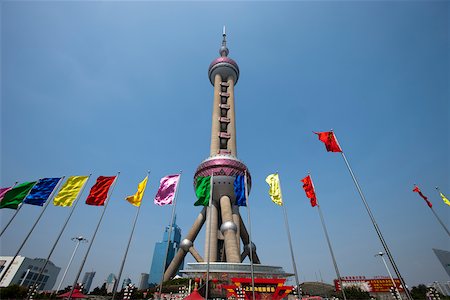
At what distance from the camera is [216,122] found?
54.9m

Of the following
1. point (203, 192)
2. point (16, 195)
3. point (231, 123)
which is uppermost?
point (231, 123)

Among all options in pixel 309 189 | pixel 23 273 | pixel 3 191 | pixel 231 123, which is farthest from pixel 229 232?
pixel 23 273

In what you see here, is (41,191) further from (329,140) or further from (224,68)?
(224,68)

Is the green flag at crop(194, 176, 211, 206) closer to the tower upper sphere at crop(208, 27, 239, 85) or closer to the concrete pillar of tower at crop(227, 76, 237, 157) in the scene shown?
the concrete pillar of tower at crop(227, 76, 237, 157)

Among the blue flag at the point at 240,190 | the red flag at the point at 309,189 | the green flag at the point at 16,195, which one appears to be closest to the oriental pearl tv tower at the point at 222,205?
the blue flag at the point at 240,190

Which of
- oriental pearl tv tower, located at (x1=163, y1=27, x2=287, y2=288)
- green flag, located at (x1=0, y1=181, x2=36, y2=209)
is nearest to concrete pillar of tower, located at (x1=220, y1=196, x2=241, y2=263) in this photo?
oriental pearl tv tower, located at (x1=163, y1=27, x2=287, y2=288)

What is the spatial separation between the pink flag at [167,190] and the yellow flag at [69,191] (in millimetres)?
6991

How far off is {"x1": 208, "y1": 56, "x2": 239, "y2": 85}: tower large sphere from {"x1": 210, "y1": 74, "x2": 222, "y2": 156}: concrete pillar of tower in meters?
1.66

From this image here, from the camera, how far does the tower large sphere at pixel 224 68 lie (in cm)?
6312

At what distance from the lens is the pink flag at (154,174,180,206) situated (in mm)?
21125

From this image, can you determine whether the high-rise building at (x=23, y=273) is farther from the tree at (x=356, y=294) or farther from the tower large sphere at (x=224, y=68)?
the tree at (x=356, y=294)

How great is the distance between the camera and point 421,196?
2550 centimetres

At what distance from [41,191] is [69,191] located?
2502 mm

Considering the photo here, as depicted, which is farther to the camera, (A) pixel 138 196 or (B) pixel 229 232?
(B) pixel 229 232
